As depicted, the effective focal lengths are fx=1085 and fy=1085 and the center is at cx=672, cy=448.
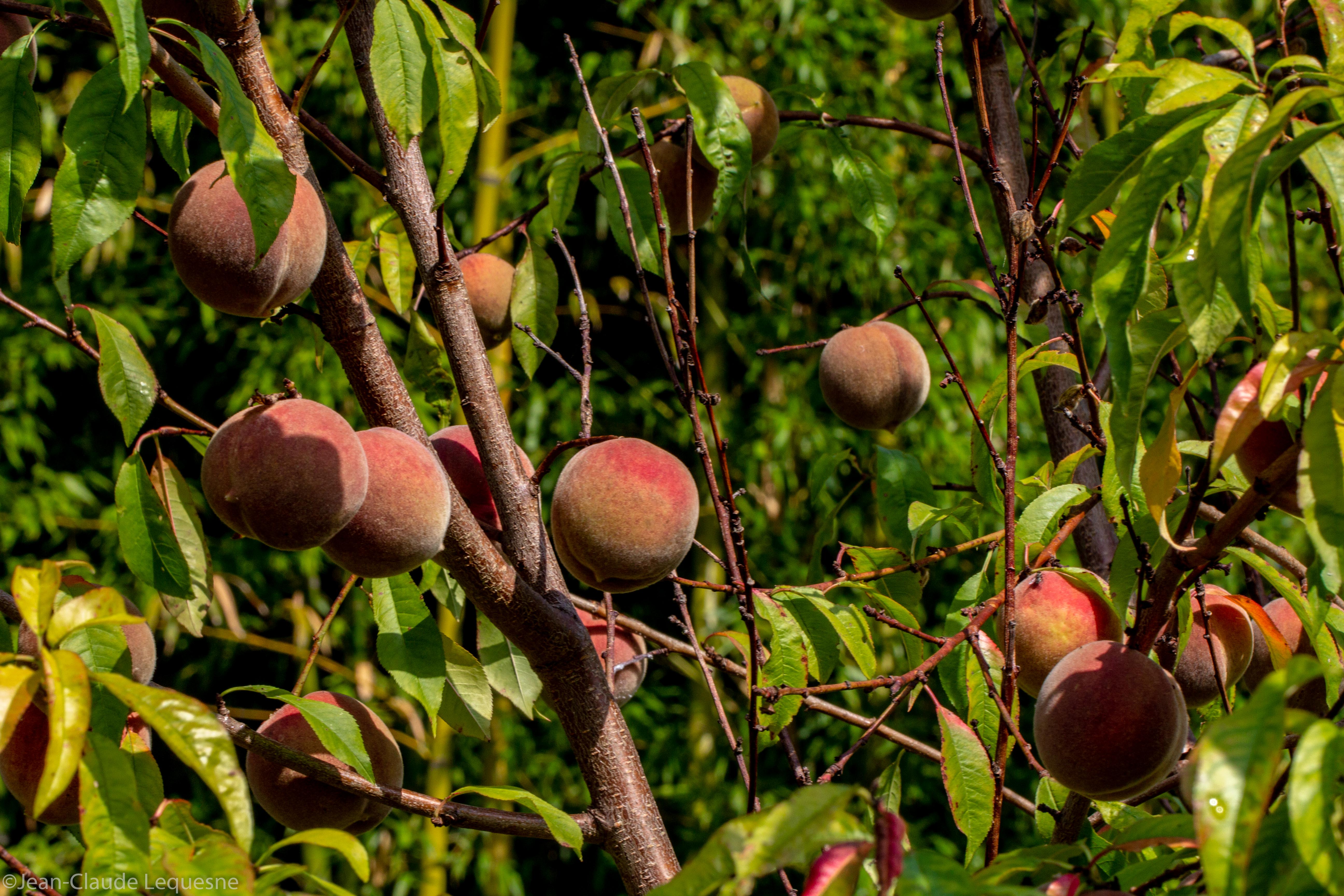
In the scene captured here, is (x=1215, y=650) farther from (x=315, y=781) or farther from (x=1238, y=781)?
(x=315, y=781)

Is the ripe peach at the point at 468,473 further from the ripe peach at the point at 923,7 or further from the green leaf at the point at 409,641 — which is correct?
the ripe peach at the point at 923,7

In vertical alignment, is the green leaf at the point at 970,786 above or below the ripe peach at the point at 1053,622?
below

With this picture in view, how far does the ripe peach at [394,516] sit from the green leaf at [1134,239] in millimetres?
452

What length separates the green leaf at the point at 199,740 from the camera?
0.51 metres

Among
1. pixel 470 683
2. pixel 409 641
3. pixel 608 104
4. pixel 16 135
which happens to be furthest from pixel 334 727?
pixel 608 104

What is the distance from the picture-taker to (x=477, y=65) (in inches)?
31.4

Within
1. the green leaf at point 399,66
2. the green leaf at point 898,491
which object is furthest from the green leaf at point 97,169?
the green leaf at point 898,491

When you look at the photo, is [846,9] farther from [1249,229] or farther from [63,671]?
[63,671]

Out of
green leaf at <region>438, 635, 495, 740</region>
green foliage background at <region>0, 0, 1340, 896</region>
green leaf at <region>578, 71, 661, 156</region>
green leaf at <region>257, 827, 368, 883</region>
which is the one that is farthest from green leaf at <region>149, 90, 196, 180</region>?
green foliage background at <region>0, 0, 1340, 896</region>

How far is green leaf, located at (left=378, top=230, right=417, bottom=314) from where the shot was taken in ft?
3.72

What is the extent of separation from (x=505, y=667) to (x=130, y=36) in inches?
25.3

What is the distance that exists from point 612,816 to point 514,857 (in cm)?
190

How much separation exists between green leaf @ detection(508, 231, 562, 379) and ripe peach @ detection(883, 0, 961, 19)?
1.32ft

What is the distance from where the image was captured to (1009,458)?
2.60 feet
